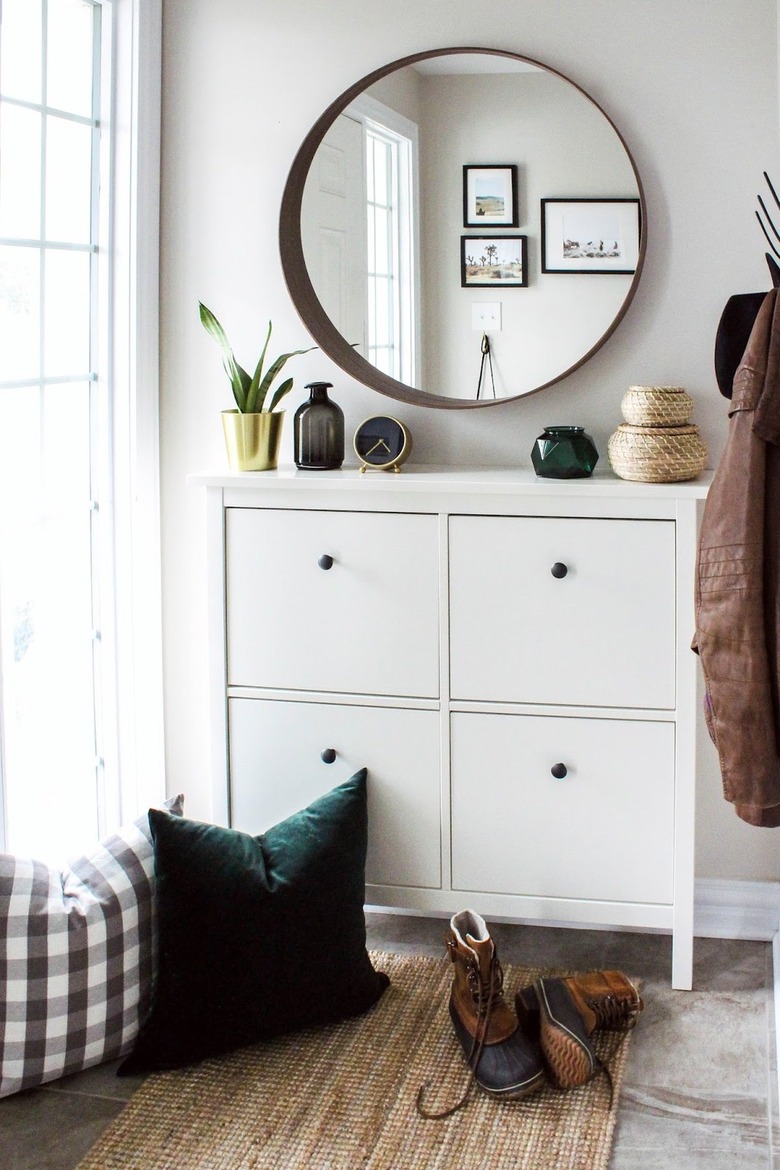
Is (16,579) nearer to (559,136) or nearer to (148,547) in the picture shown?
(148,547)

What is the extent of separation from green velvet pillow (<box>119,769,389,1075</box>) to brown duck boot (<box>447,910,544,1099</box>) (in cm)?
22

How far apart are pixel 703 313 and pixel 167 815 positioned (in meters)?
1.41

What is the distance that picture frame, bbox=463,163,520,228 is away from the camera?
239 centimetres

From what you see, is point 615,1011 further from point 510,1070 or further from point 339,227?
point 339,227

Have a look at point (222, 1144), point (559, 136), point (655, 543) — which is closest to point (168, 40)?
point (559, 136)

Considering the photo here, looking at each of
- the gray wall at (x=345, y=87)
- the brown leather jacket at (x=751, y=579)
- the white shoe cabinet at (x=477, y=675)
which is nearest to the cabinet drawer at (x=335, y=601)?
the white shoe cabinet at (x=477, y=675)

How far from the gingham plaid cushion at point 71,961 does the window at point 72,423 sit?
0.73 feet

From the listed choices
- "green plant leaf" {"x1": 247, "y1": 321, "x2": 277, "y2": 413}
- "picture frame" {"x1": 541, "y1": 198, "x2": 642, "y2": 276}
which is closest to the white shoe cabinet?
"green plant leaf" {"x1": 247, "y1": 321, "x2": 277, "y2": 413}

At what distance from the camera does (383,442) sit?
2.42m

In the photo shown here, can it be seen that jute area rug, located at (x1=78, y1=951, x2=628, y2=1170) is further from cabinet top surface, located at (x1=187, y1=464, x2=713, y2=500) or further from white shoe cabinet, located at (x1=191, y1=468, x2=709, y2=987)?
cabinet top surface, located at (x1=187, y1=464, x2=713, y2=500)

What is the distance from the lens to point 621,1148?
1878mm

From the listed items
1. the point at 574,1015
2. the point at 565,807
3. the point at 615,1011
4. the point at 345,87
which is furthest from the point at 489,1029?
the point at 345,87

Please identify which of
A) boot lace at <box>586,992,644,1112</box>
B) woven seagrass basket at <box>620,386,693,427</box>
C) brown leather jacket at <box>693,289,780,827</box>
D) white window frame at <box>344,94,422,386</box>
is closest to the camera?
brown leather jacket at <box>693,289,780,827</box>

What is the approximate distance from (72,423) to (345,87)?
2.94ft
